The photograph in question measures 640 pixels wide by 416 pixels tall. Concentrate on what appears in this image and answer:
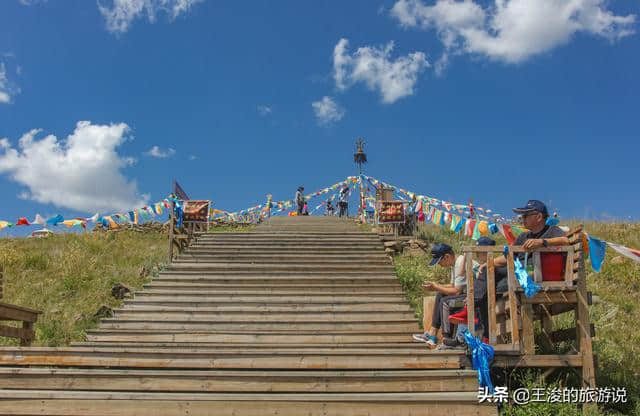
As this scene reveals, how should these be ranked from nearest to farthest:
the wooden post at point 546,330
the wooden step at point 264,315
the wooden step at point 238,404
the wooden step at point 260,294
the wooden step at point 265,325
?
the wooden step at point 238,404 < the wooden post at point 546,330 < the wooden step at point 265,325 < the wooden step at point 264,315 < the wooden step at point 260,294

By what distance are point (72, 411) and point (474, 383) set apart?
3864 mm

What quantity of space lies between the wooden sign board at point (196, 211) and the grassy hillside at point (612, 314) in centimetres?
547

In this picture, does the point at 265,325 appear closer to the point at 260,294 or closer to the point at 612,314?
the point at 260,294

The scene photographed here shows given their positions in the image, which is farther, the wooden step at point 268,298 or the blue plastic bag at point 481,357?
the wooden step at point 268,298

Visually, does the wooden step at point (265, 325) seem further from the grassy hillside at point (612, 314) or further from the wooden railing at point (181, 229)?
the wooden railing at point (181, 229)

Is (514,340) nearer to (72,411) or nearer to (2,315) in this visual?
(72,411)

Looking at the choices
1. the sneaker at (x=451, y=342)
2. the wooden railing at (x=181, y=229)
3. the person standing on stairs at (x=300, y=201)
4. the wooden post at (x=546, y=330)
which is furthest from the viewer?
the person standing on stairs at (x=300, y=201)

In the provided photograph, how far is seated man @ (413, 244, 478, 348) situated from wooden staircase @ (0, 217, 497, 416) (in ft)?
0.96

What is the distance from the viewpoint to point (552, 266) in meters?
6.05

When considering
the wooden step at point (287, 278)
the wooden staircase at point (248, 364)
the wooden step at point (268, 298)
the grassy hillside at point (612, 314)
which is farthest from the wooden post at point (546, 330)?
the wooden step at point (287, 278)

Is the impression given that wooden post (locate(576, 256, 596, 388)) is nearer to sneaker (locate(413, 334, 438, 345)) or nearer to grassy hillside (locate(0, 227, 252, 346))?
sneaker (locate(413, 334, 438, 345))


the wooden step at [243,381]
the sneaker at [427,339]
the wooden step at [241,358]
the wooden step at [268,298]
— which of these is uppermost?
the wooden step at [268,298]

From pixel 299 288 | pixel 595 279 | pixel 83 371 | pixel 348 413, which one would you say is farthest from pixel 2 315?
pixel 595 279

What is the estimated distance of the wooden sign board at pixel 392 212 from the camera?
15875 mm
